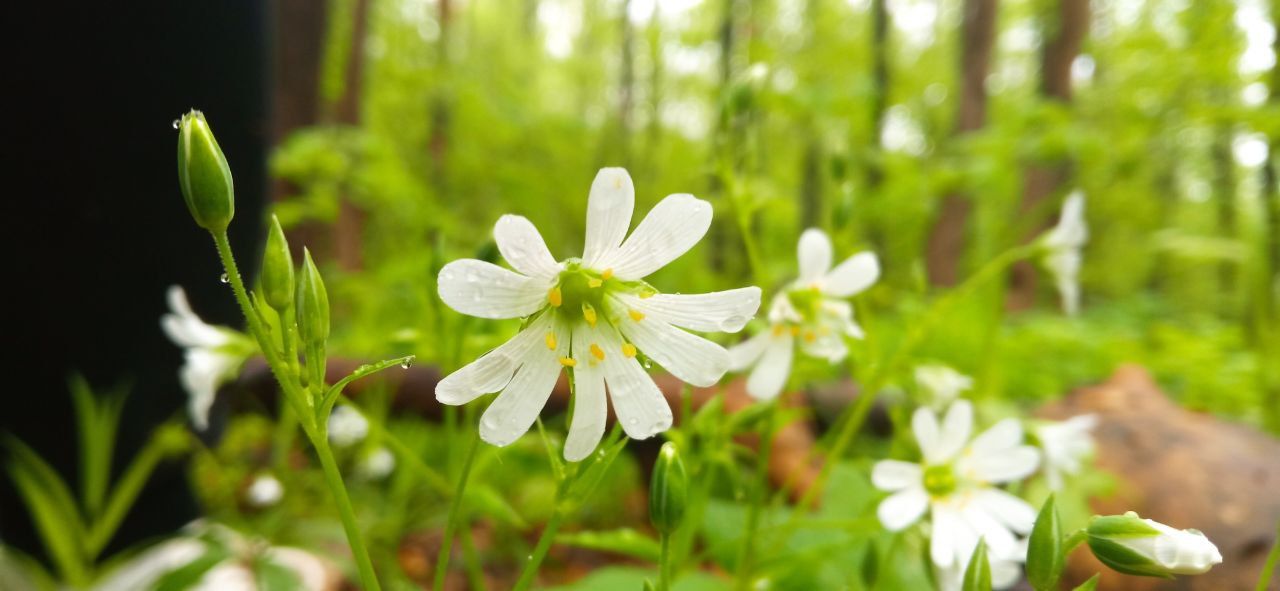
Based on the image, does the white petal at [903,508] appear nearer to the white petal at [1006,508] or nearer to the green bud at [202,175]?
the white petal at [1006,508]

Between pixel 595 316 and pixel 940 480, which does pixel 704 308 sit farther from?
pixel 940 480

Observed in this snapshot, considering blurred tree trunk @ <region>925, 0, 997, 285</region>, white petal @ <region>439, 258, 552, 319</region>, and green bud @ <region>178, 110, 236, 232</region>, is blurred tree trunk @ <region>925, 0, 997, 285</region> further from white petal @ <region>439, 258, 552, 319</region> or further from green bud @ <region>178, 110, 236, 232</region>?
green bud @ <region>178, 110, 236, 232</region>

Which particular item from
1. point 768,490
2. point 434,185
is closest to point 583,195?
point 434,185

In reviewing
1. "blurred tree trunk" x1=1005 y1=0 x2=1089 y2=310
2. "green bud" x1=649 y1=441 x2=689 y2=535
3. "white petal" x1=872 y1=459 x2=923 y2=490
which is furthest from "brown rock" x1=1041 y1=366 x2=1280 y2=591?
"blurred tree trunk" x1=1005 y1=0 x2=1089 y2=310

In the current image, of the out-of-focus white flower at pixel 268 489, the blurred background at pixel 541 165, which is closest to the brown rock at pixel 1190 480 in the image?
the blurred background at pixel 541 165

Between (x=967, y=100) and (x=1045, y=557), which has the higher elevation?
(x=967, y=100)

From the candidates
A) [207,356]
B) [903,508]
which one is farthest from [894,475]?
[207,356]

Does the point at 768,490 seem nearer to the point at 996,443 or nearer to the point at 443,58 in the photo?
the point at 996,443
